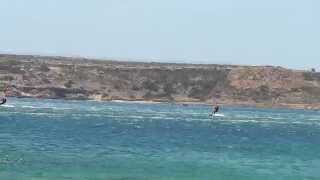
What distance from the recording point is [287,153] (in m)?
57.6

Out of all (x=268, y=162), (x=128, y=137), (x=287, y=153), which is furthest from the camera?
(x=128, y=137)

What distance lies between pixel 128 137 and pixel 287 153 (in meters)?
14.6

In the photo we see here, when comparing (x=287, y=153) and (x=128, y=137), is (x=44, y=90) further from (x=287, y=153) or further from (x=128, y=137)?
(x=287, y=153)

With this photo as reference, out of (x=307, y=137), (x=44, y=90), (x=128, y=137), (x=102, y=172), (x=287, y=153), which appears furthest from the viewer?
(x=44, y=90)

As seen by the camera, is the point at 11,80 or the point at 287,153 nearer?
the point at 287,153

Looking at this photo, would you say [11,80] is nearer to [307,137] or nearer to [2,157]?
[307,137]

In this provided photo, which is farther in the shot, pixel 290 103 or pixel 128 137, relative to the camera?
pixel 290 103

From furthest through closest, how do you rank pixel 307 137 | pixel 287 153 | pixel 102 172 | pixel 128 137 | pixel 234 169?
pixel 307 137, pixel 128 137, pixel 287 153, pixel 234 169, pixel 102 172

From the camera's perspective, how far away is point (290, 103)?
19975 cm

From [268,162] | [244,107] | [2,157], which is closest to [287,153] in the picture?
[268,162]

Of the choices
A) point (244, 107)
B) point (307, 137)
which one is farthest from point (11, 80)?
point (307, 137)

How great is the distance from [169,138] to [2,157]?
80.2ft

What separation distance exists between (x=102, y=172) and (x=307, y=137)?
4170 cm

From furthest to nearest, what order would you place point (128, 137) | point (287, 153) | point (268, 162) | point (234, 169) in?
point (128, 137)
point (287, 153)
point (268, 162)
point (234, 169)
